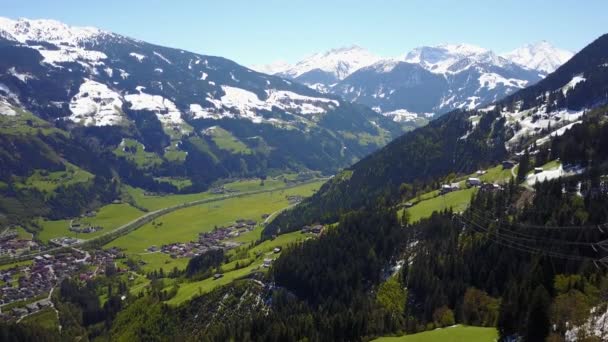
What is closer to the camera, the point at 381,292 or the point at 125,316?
the point at 381,292

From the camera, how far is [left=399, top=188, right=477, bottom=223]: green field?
16962cm

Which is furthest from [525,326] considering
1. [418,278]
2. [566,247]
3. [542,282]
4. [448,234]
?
[448,234]

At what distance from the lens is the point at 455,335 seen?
88500 millimetres

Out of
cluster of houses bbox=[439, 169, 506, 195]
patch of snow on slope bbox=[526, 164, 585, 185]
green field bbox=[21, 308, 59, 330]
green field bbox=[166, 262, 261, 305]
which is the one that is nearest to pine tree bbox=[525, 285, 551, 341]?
patch of snow on slope bbox=[526, 164, 585, 185]

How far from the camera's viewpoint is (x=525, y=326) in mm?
74625

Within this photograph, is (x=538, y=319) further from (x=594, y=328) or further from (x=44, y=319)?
(x=44, y=319)

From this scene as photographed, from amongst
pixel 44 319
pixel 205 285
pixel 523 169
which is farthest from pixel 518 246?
pixel 44 319

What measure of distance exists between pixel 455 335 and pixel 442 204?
303 ft

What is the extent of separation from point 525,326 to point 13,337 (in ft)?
467

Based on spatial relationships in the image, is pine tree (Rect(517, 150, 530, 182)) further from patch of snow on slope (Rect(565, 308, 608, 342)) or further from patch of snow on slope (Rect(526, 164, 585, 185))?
patch of snow on slope (Rect(565, 308, 608, 342))

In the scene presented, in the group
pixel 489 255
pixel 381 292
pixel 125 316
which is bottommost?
pixel 125 316

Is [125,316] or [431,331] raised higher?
[431,331]

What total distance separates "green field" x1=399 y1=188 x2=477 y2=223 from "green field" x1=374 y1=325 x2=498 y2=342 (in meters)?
73.5

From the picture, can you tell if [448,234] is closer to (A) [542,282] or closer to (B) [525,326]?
(A) [542,282]
